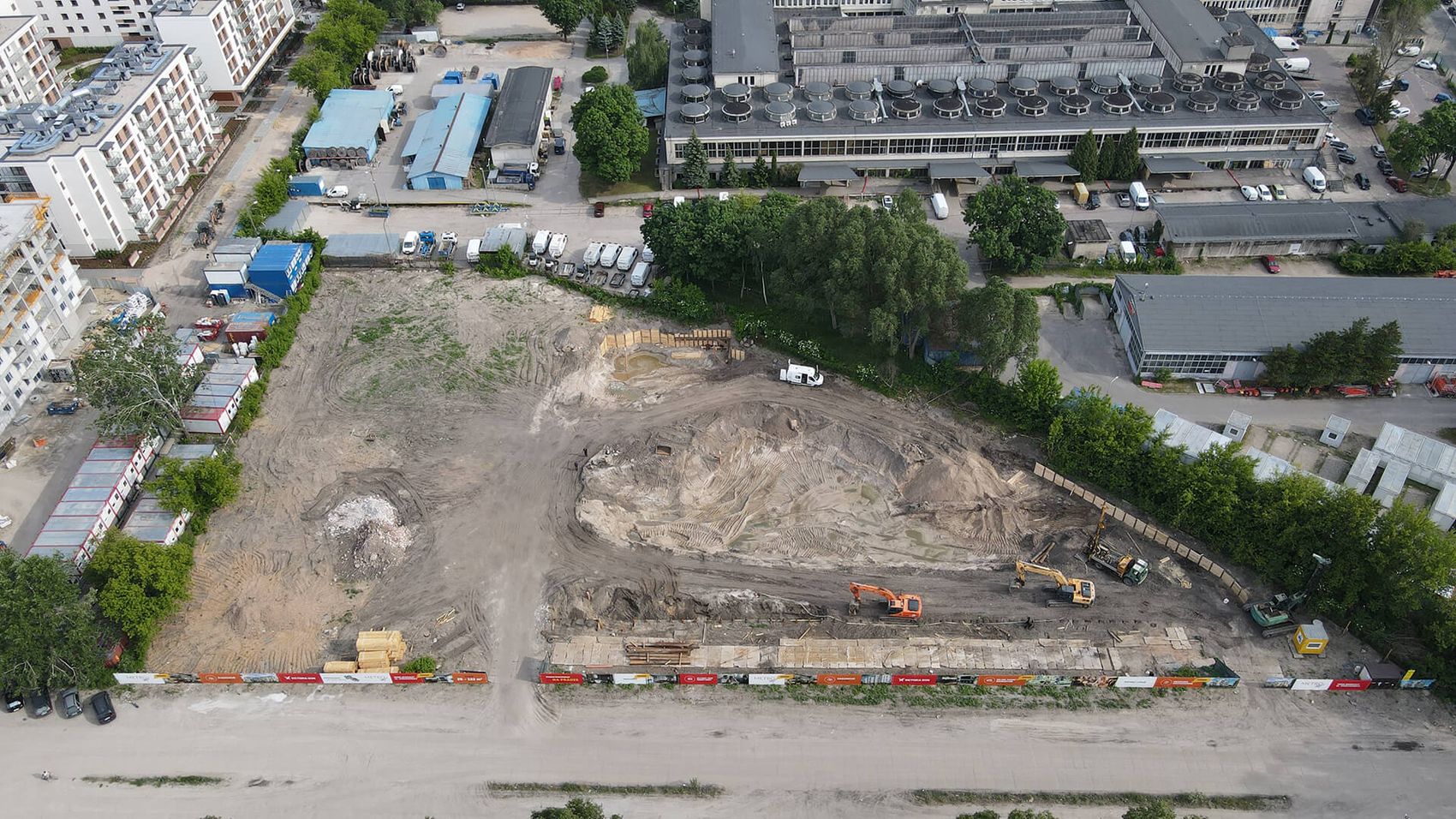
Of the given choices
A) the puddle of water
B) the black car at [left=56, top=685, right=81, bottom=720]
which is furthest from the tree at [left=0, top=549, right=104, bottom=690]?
the puddle of water

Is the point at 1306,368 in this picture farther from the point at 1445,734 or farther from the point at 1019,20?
the point at 1019,20

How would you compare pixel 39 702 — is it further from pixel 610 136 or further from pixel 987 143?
pixel 987 143

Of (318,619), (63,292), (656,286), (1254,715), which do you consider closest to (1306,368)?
(1254,715)

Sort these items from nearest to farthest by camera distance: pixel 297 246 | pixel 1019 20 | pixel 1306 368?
pixel 1306 368 < pixel 297 246 < pixel 1019 20

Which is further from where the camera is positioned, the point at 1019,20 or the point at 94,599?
the point at 1019,20

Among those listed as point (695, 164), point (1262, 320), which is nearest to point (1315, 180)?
point (1262, 320)

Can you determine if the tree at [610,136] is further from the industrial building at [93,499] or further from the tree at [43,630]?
the tree at [43,630]

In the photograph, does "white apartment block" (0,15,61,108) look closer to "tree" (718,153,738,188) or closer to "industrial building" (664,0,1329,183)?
"industrial building" (664,0,1329,183)
